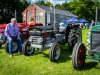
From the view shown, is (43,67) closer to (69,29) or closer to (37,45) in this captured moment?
(37,45)

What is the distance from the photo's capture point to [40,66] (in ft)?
20.1

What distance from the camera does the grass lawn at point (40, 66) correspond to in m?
5.42

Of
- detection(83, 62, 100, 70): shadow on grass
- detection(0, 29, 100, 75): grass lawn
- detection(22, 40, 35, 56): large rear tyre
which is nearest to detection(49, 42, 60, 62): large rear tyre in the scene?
detection(0, 29, 100, 75): grass lawn

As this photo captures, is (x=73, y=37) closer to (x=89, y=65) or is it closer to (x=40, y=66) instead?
(x=89, y=65)

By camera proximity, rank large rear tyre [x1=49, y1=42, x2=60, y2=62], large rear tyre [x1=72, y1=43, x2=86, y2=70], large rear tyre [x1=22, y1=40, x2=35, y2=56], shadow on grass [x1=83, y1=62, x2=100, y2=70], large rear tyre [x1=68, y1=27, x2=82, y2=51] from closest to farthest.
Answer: large rear tyre [x1=72, y1=43, x2=86, y2=70] → shadow on grass [x1=83, y1=62, x2=100, y2=70] → large rear tyre [x1=49, y1=42, x2=60, y2=62] → large rear tyre [x1=22, y1=40, x2=35, y2=56] → large rear tyre [x1=68, y1=27, x2=82, y2=51]

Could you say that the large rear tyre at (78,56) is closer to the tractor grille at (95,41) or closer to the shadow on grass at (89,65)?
the shadow on grass at (89,65)

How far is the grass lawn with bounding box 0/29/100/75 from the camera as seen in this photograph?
542 cm

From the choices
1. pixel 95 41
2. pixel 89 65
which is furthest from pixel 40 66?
pixel 95 41

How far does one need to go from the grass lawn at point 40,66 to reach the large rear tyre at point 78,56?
16 cm

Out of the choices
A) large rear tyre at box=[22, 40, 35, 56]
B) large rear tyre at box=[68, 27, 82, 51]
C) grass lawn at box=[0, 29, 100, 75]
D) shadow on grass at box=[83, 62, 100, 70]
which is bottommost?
grass lawn at box=[0, 29, 100, 75]

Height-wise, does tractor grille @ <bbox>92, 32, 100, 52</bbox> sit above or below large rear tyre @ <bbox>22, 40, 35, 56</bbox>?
above

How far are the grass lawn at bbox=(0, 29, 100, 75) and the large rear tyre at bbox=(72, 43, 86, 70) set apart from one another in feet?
0.52

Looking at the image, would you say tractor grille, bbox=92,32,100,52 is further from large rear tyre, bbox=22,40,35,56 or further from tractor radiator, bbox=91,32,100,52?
large rear tyre, bbox=22,40,35,56

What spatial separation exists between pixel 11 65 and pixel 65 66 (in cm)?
174
